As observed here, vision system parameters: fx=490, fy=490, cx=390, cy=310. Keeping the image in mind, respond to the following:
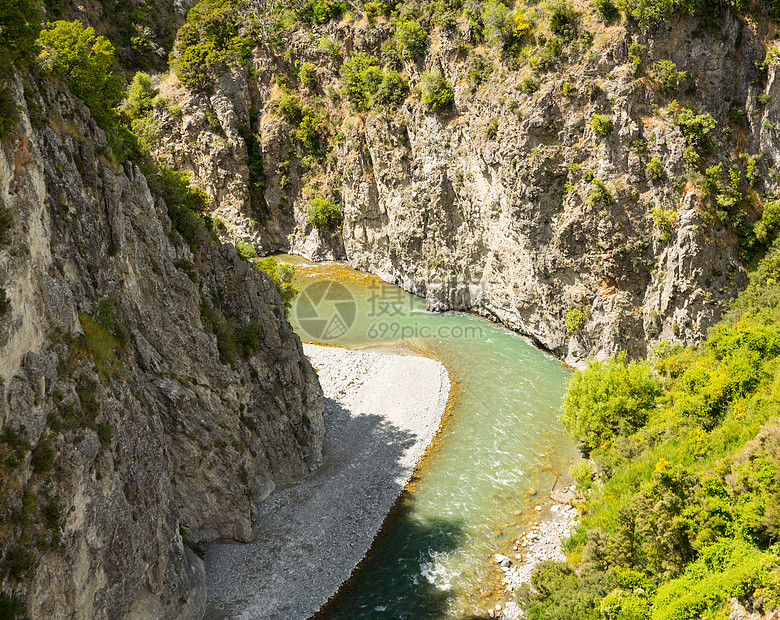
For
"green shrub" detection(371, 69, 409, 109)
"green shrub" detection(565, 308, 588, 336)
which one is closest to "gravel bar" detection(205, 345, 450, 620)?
"green shrub" detection(565, 308, 588, 336)

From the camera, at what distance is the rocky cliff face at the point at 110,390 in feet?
38.2

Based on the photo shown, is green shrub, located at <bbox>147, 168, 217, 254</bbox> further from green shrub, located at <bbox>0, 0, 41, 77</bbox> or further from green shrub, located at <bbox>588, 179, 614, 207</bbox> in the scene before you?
green shrub, located at <bbox>588, 179, 614, 207</bbox>

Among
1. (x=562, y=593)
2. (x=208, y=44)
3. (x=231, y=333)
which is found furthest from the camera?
(x=208, y=44)

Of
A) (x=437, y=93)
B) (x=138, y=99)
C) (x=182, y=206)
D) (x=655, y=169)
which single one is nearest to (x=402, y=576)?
(x=182, y=206)

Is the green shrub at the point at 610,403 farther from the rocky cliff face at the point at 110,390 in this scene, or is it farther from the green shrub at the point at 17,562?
the green shrub at the point at 17,562

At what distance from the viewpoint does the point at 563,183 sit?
1308 inches

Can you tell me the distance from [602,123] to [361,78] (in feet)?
91.2

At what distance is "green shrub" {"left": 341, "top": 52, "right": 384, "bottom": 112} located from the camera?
158 feet

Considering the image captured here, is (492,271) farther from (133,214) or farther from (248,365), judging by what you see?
(133,214)

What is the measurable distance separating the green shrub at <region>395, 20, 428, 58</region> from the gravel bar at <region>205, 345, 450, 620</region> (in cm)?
2772

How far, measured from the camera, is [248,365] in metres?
22.3

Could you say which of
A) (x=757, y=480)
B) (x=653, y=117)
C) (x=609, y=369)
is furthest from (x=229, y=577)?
(x=653, y=117)

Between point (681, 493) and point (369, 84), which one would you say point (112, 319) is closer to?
point (681, 493)

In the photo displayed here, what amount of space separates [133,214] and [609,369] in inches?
883
